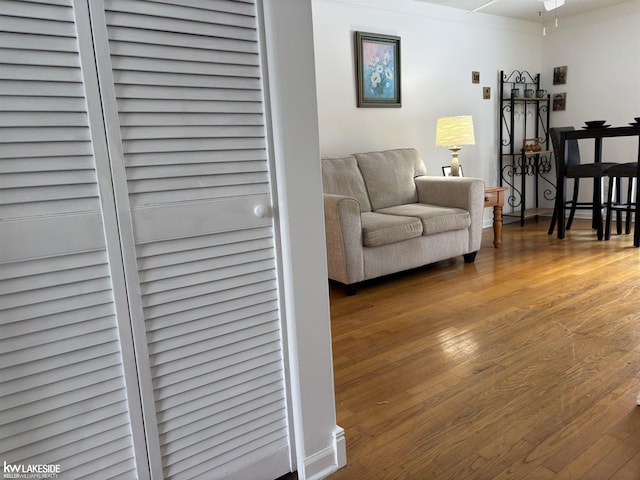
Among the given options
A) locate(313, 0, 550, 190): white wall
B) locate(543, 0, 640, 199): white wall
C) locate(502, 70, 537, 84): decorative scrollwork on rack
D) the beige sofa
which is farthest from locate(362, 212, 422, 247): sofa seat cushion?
locate(543, 0, 640, 199): white wall

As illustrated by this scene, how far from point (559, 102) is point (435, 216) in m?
3.14

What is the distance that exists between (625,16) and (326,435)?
17.8 ft

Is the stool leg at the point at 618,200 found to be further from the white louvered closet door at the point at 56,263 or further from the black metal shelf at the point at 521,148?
the white louvered closet door at the point at 56,263

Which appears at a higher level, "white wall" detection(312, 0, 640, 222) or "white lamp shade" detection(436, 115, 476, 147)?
"white wall" detection(312, 0, 640, 222)

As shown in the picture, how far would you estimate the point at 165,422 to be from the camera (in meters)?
1.21

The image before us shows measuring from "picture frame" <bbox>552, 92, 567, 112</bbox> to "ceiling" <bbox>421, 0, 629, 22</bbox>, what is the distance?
839 mm

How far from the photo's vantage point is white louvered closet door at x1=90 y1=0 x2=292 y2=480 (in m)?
1.09

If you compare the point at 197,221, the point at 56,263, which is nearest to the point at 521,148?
the point at 197,221

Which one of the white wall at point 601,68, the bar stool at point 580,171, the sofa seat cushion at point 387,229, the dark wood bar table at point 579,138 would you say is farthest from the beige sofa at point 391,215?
the white wall at point 601,68

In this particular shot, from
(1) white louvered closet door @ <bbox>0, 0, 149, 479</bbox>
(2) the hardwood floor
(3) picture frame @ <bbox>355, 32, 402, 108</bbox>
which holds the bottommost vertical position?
(2) the hardwood floor

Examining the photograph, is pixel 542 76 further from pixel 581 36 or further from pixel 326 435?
pixel 326 435

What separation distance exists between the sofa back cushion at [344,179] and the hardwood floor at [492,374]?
688mm

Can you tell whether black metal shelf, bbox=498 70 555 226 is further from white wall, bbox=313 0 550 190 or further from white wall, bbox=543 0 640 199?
white wall, bbox=543 0 640 199

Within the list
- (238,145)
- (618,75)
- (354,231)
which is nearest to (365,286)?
(354,231)
